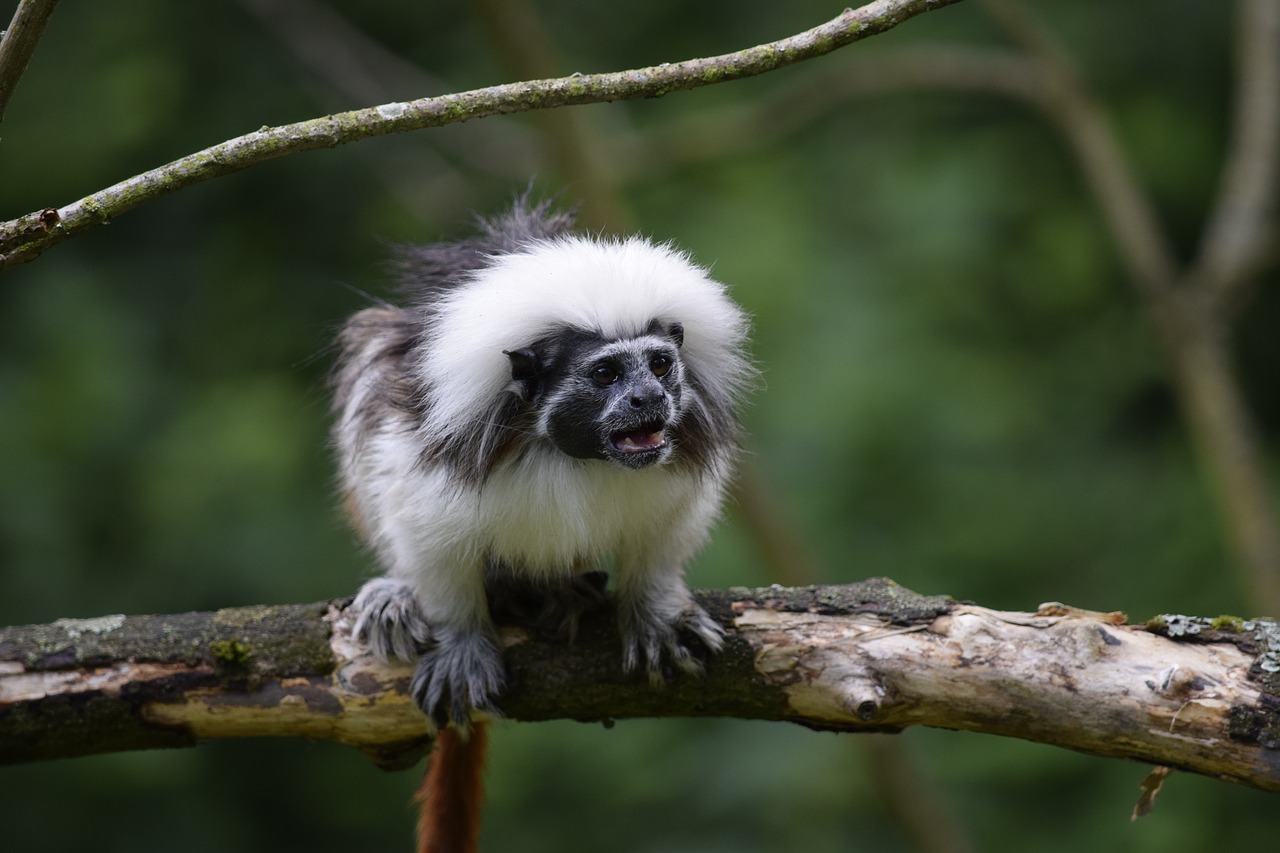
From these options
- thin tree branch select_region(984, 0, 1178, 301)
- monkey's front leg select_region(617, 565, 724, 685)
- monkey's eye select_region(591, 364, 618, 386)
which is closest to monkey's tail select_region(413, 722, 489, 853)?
monkey's front leg select_region(617, 565, 724, 685)

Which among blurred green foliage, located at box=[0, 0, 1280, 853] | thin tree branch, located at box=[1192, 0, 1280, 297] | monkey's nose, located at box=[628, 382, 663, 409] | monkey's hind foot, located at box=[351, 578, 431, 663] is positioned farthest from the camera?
blurred green foliage, located at box=[0, 0, 1280, 853]

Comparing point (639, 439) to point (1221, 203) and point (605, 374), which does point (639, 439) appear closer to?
point (605, 374)

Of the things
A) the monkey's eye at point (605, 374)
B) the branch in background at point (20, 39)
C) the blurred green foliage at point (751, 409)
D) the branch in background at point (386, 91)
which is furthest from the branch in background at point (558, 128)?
the branch in background at point (20, 39)

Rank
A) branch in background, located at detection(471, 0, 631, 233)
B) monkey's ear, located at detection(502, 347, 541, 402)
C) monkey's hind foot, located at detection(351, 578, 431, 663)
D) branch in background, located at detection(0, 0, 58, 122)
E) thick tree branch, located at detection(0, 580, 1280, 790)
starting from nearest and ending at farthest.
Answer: branch in background, located at detection(0, 0, 58, 122) → thick tree branch, located at detection(0, 580, 1280, 790) → monkey's ear, located at detection(502, 347, 541, 402) → monkey's hind foot, located at detection(351, 578, 431, 663) → branch in background, located at detection(471, 0, 631, 233)

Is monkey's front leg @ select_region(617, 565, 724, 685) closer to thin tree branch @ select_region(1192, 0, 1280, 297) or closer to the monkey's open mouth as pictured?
the monkey's open mouth

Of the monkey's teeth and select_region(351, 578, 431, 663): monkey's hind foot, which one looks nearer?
the monkey's teeth

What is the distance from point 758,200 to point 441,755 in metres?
3.05

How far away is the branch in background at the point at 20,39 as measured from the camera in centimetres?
191

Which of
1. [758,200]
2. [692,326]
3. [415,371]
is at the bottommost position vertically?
[415,371]

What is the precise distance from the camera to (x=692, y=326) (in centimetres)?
269

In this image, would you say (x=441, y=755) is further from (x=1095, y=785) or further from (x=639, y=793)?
(x=1095, y=785)

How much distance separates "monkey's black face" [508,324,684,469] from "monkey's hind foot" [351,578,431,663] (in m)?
0.50

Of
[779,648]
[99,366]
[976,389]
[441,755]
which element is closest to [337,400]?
[441,755]

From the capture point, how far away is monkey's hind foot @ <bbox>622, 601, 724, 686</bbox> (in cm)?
262
